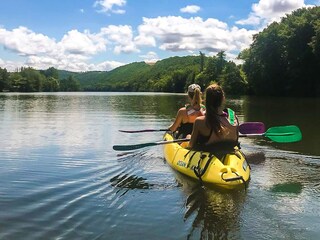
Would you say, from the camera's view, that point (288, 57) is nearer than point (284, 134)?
No

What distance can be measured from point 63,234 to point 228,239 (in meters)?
1.99

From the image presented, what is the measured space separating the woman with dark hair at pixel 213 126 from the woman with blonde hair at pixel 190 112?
180 cm

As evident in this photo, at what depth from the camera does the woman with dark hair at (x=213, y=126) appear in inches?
272

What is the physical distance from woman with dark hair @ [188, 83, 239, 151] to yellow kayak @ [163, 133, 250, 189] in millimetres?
208

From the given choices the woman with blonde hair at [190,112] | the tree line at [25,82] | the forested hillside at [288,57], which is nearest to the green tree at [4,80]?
the tree line at [25,82]

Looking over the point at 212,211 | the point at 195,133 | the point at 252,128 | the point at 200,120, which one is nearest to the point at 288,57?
the point at 252,128

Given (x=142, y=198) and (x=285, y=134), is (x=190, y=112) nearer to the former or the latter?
(x=285, y=134)

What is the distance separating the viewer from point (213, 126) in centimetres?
712

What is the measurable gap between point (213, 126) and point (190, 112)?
232cm

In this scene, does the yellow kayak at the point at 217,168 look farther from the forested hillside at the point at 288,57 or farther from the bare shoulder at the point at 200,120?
the forested hillside at the point at 288,57

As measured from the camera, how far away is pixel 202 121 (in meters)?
7.23

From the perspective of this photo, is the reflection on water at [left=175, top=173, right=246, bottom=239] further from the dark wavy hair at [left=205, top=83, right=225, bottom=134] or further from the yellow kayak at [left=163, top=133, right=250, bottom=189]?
the dark wavy hair at [left=205, top=83, right=225, bottom=134]

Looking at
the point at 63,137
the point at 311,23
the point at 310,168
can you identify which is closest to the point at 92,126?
the point at 63,137

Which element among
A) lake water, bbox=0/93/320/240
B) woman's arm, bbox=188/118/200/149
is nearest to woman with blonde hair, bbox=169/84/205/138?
lake water, bbox=0/93/320/240
